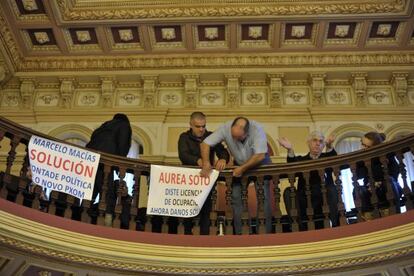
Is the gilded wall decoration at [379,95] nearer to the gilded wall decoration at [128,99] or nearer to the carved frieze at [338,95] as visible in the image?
the carved frieze at [338,95]

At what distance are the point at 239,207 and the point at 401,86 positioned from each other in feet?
19.2

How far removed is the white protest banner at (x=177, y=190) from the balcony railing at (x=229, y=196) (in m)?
0.11

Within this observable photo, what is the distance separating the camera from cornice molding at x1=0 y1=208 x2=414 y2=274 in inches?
252

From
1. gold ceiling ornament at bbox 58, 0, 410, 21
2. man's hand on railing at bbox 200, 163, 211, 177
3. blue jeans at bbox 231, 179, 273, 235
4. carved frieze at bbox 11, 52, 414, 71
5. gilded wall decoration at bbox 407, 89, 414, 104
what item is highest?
gold ceiling ornament at bbox 58, 0, 410, 21

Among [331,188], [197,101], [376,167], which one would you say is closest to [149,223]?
[331,188]

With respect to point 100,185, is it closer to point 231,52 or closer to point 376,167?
point 376,167

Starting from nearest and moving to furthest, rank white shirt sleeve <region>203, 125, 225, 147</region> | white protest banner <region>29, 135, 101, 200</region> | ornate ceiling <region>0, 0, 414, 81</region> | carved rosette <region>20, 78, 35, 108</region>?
1. white protest banner <region>29, 135, 101, 200</region>
2. white shirt sleeve <region>203, 125, 225, 147</region>
3. ornate ceiling <region>0, 0, 414, 81</region>
4. carved rosette <region>20, 78, 35, 108</region>

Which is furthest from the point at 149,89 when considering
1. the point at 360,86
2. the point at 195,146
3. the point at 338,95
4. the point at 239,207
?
the point at 239,207

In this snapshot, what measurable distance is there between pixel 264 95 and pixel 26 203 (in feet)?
20.3

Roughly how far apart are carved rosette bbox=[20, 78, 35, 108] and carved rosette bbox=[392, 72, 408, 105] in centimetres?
725

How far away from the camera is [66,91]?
12133mm

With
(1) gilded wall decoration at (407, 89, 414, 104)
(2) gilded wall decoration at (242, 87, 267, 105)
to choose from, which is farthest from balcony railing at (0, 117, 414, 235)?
(1) gilded wall decoration at (407, 89, 414, 104)

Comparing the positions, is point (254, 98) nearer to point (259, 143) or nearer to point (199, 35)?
point (199, 35)

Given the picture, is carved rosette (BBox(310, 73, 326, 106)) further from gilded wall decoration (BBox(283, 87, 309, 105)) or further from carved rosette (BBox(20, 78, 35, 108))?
carved rosette (BBox(20, 78, 35, 108))
